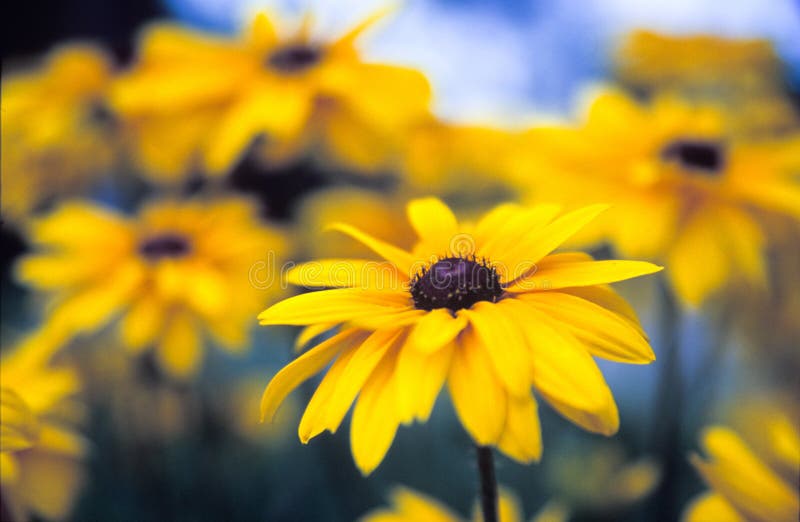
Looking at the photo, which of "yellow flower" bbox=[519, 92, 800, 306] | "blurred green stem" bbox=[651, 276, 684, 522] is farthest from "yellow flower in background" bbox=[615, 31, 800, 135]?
"blurred green stem" bbox=[651, 276, 684, 522]

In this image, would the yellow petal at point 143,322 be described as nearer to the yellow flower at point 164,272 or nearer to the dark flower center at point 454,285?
the yellow flower at point 164,272

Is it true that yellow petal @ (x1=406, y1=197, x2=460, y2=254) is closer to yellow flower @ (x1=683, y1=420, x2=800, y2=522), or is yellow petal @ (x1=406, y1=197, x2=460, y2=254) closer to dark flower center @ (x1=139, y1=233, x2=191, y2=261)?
yellow flower @ (x1=683, y1=420, x2=800, y2=522)

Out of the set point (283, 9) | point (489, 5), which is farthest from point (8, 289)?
point (489, 5)

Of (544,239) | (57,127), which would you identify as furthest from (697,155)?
(57,127)

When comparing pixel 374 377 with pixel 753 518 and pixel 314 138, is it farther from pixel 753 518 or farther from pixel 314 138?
pixel 314 138

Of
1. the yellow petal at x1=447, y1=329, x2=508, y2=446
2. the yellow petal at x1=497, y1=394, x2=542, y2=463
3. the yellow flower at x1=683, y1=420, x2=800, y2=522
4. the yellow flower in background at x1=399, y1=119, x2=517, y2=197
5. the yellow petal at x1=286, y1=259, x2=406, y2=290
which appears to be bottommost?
the yellow flower at x1=683, y1=420, x2=800, y2=522

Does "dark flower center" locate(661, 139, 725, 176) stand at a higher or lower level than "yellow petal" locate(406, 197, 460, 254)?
higher
